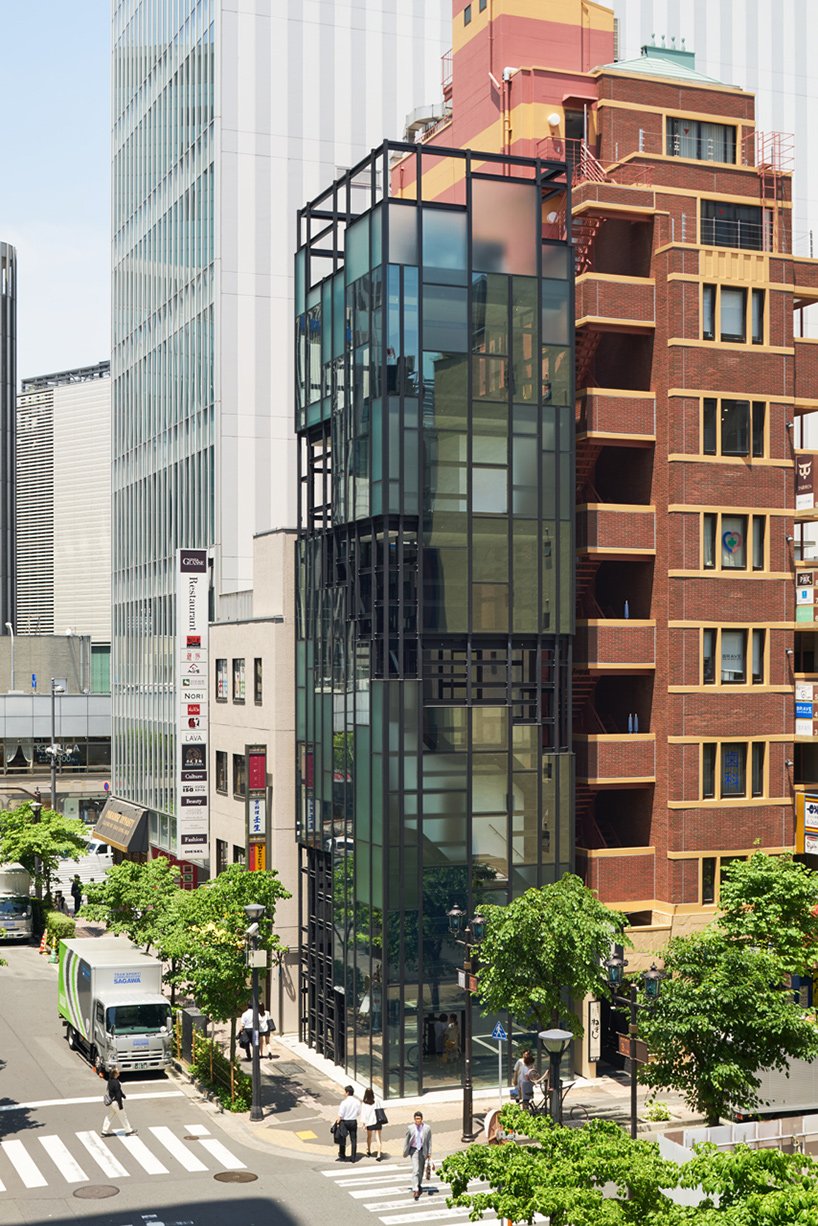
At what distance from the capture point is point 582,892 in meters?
33.0

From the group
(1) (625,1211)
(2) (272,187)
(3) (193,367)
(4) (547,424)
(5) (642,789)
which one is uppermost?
(2) (272,187)

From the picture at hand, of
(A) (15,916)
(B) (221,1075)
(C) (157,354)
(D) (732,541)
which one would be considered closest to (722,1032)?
(B) (221,1075)

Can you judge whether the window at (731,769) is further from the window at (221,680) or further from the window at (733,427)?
the window at (221,680)

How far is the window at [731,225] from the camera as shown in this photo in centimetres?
4222

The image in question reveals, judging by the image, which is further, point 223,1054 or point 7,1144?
point 223,1054

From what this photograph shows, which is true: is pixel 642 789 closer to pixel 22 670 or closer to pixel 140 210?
pixel 140 210

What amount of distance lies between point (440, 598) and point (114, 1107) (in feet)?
50.4

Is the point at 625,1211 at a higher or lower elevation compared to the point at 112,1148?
higher

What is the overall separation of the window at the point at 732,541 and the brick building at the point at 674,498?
0.06 m

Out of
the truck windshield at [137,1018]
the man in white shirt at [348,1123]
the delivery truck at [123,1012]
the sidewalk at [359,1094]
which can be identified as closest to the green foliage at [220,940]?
the truck windshield at [137,1018]

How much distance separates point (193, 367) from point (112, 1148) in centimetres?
3991

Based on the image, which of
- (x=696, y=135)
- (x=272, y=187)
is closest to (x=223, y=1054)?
(x=696, y=135)

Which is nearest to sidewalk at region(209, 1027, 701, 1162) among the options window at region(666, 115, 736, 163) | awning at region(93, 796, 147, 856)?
window at region(666, 115, 736, 163)

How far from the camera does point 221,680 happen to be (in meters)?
51.6
